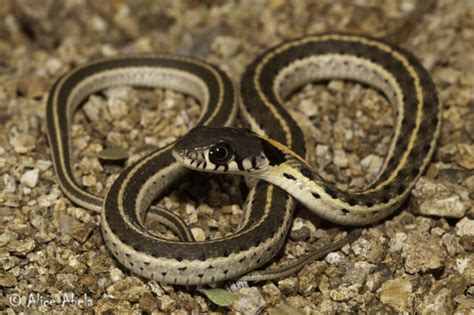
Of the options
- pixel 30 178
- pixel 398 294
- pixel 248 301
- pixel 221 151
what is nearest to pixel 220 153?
pixel 221 151

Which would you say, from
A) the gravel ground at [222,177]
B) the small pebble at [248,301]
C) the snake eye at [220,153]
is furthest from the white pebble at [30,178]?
the small pebble at [248,301]

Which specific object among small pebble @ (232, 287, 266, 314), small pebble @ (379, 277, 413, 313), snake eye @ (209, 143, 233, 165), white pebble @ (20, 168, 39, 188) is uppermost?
snake eye @ (209, 143, 233, 165)

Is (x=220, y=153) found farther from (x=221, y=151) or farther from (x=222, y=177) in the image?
(x=222, y=177)

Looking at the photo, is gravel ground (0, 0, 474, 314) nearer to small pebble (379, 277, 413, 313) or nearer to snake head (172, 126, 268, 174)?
small pebble (379, 277, 413, 313)

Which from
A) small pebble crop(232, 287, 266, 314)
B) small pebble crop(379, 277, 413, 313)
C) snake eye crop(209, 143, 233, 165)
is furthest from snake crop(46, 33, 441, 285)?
small pebble crop(379, 277, 413, 313)

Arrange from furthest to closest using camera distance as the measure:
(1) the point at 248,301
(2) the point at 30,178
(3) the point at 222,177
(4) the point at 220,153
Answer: (3) the point at 222,177 → (2) the point at 30,178 → (4) the point at 220,153 → (1) the point at 248,301

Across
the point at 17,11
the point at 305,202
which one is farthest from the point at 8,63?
the point at 305,202

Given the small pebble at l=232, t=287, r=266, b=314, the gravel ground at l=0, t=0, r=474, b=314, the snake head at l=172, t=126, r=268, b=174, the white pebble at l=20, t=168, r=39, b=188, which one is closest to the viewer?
the small pebble at l=232, t=287, r=266, b=314

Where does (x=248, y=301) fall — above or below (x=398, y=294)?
below
